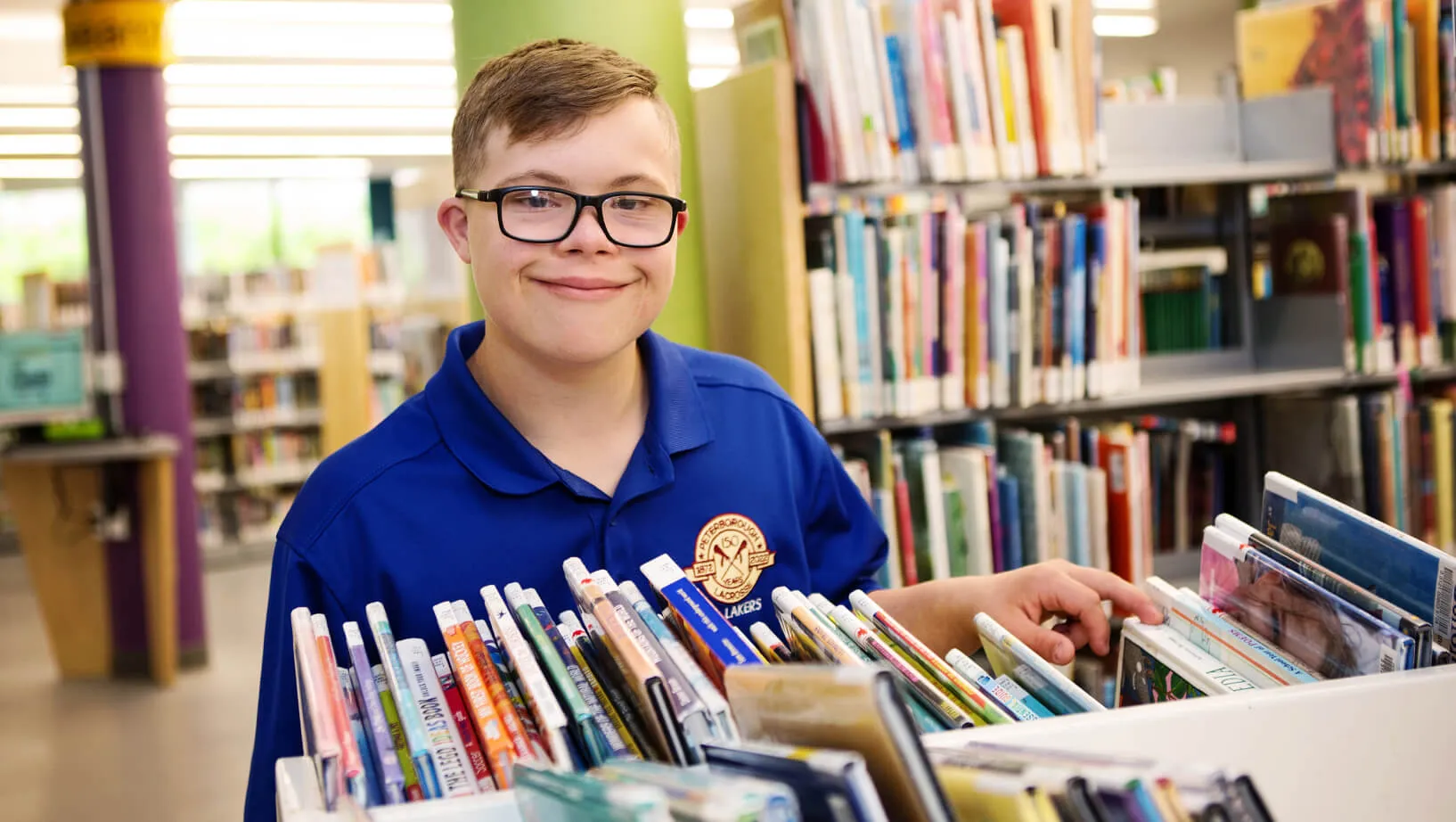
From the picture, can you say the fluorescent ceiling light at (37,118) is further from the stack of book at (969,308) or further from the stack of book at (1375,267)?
the stack of book at (1375,267)

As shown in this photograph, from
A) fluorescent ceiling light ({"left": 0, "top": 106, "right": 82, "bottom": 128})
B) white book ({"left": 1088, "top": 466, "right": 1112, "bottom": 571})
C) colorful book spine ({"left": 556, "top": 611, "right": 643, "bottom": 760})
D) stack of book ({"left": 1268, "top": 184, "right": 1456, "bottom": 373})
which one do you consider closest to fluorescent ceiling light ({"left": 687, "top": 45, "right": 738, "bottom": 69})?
fluorescent ceiling light ({"left": 0, "top": 106, "right": 82, "bottom": 128})

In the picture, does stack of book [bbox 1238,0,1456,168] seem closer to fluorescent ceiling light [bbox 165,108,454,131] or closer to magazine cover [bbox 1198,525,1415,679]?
magazine cover [bbox 1198,525,1415,679]

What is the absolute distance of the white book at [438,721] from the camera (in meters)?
0.81

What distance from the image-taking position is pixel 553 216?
3.93 feet

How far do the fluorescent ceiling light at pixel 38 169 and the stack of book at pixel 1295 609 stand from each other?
12.9m

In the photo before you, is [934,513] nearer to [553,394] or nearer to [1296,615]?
[553,394]

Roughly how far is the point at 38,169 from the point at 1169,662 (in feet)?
45.0

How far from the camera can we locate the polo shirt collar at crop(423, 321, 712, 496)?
1296 millimetres

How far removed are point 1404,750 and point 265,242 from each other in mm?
14807

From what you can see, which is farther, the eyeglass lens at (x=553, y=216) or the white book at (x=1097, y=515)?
the white book at (x=1097, y=515)

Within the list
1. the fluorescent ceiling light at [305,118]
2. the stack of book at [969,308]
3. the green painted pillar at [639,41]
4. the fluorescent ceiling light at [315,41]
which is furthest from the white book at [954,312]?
the fluorescent ceiling light at [305,118]

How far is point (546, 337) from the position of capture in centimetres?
123

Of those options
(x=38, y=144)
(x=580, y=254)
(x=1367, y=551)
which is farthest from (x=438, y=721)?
(x=38, y=144)

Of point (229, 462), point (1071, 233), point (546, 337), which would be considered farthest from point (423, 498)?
point (229, 462)
